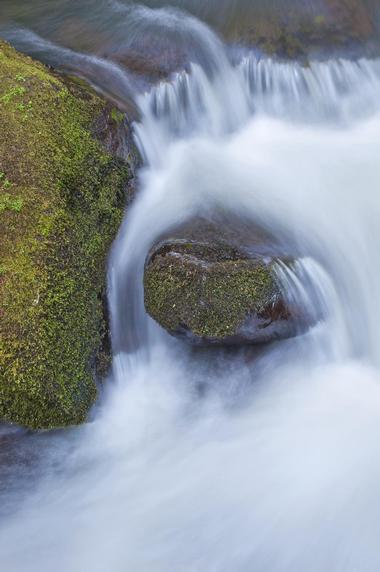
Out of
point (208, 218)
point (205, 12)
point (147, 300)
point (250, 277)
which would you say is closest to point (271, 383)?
point (250, 277)

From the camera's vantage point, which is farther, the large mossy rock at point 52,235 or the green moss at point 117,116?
the green moss at point 117,116

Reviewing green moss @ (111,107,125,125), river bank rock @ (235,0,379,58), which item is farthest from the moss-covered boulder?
river bank rock @ (235,0,379,58)

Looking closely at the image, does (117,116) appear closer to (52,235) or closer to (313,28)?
(52,235)

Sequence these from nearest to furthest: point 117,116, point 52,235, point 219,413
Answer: point 52,235, point 219,413, point 117,116

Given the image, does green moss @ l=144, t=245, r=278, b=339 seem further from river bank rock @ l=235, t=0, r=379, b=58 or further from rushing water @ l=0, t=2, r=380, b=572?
river bank rock @ l=235, t=0, r=379, b=58

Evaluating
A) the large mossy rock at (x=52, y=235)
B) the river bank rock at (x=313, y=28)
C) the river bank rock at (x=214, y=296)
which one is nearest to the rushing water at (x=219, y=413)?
the river bank rock at (x=214, y=296)

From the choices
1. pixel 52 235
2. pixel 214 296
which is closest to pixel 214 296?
pixel 214 296

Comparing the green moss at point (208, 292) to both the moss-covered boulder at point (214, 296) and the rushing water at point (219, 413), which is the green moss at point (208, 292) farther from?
the rushing water at point (219, 413)
